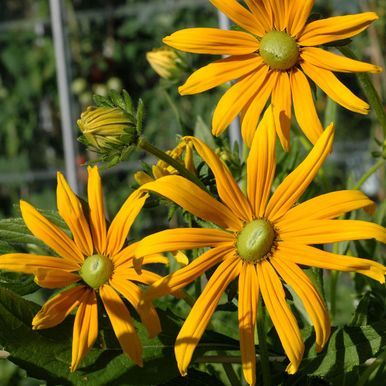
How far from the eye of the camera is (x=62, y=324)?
1.56ft

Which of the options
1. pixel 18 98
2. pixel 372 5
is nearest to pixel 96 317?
pixel 372 5

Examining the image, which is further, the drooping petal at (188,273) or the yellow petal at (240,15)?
the yellow petal at (240,15)

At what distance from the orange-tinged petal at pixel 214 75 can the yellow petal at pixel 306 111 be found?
0.11ft

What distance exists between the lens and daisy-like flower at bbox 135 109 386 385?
42 cm

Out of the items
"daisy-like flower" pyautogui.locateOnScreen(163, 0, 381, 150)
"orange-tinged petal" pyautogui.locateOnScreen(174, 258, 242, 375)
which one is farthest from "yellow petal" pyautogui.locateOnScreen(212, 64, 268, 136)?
"orange-tinged petal" pyautogui.locateOnScreen(174, 258, 242, 375)

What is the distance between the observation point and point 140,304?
41 centimetres

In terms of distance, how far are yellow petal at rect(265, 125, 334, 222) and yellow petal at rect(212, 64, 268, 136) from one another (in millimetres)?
67

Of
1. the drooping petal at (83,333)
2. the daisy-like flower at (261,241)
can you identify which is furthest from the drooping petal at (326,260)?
the drooping petal at (83,333)

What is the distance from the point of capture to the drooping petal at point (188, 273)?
409mm

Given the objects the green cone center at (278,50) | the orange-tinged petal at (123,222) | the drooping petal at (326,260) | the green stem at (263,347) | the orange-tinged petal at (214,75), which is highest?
the green cone center at (278,50)

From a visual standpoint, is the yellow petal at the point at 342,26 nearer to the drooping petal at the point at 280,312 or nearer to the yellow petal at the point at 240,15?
the yellow petal at the point at 240,15

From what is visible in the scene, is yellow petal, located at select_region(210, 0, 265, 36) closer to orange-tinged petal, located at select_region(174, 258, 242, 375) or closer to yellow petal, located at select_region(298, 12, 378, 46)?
yellow petal, located at select_region(298, 12, 378, 46)

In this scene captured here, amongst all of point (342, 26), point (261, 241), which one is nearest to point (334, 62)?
point (342, 26)

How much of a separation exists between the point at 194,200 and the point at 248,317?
7 cm
